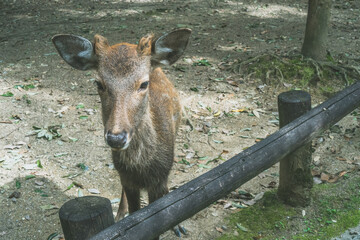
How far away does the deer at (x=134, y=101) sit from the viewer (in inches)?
121

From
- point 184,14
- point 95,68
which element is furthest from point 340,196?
point 184,14

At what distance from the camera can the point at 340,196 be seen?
4.25 meters

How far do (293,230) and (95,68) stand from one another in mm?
2579

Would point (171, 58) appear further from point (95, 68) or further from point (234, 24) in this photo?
point (234, 24)

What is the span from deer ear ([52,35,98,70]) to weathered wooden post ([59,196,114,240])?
167cm

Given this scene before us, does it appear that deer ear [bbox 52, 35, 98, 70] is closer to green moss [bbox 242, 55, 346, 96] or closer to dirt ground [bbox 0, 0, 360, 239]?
dirt ground [bbox 0, 0, 360, 239]

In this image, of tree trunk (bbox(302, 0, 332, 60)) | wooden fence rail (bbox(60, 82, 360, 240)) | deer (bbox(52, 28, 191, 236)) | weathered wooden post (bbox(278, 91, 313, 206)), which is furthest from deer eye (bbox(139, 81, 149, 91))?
tree trunk (bbox(302, 0, 332, 60))

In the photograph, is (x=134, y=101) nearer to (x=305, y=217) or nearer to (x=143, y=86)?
(x=143, y=86)

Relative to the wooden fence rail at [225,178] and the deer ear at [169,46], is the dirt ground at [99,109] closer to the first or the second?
the wooden fence rail at [225,178]

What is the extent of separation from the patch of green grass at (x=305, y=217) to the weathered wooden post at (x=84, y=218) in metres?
2.00

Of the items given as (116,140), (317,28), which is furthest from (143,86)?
(317,28)

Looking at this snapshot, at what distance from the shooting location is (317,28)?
7074 millimetres

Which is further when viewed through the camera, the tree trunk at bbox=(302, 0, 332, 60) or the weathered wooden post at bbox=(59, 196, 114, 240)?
the tree trunk at bbox=(302, 0, 332, 60)

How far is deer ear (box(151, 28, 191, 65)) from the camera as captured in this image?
3.45m
